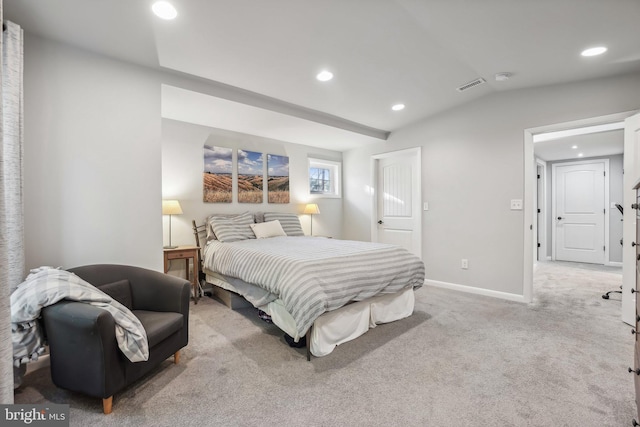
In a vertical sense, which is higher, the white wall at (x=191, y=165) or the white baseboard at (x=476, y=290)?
the white wall at (x=191, y=165)

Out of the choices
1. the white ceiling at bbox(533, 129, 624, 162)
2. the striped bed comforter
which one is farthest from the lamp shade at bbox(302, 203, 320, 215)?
the white ceiling at bbox(533, 129, 624, 162)

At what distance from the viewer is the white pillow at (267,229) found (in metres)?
3.95

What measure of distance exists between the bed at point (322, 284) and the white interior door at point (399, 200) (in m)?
1.73

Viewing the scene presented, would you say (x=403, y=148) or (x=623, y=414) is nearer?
(x=623, y=414)

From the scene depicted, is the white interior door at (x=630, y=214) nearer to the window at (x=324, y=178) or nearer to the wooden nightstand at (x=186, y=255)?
the window at (x=324, y=178)

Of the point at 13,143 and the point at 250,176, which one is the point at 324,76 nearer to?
the point at 250,176

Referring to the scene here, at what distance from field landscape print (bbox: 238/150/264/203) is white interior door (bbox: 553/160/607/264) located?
635 cm

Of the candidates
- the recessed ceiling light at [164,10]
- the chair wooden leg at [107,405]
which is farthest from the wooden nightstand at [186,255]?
the recessed ceiling light at [164,10]

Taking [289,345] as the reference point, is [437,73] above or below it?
above

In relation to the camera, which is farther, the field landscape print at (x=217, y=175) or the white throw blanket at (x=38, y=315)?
the field landscape print at (x=217, y=175)

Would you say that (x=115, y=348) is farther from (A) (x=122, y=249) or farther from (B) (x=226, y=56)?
(B) (x=226, y=56)

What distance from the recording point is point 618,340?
240 centimetres

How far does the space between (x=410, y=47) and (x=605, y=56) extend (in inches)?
67.3

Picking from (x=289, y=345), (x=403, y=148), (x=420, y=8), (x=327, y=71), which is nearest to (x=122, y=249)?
(x=289, y=345)
